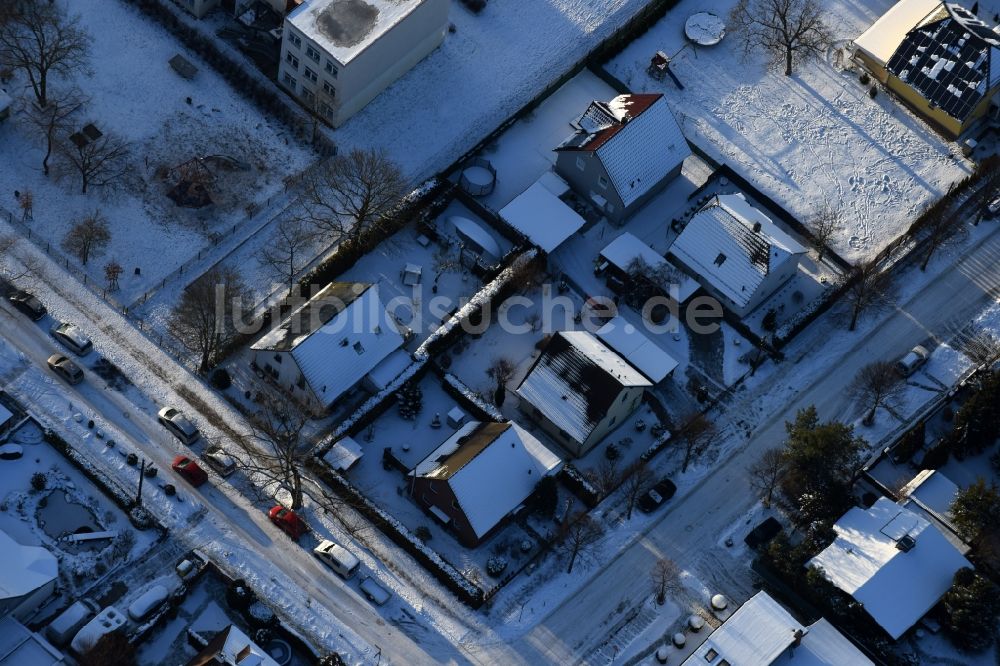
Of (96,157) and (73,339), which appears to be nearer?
(73,339)

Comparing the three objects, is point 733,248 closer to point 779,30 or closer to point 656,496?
point 656,496

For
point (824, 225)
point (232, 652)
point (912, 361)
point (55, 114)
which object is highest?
point (824, 225)

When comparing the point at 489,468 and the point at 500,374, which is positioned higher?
the point at 500,374

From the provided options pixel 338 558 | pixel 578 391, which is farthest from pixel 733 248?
pixel 338 558

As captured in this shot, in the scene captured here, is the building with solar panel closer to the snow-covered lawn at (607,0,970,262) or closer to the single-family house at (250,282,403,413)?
the snow-covered lawn at (607,0,970,262)

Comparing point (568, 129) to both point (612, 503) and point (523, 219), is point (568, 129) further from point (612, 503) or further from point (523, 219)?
point (612, 503)

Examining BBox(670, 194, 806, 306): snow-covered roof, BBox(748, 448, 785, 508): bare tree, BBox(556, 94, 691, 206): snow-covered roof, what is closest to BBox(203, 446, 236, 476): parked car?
BBox(556, 94, 691, 206): snow-covered roof

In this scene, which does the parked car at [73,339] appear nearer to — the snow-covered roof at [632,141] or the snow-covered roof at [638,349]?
the snow-covered roof at [638,349]
